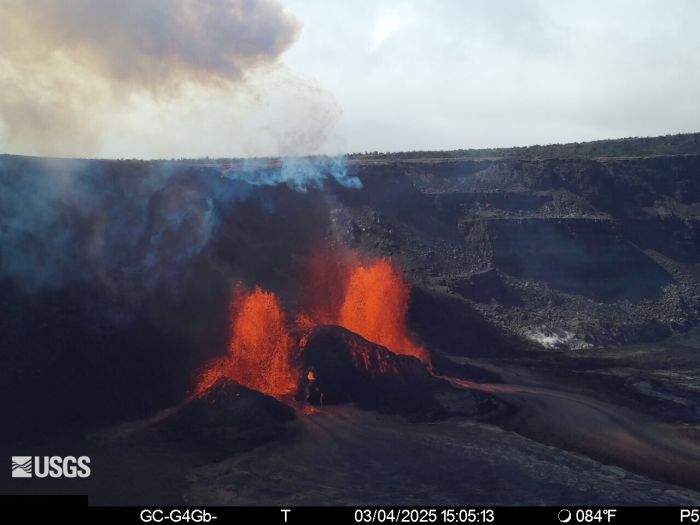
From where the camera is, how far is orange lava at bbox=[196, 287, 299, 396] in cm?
3697

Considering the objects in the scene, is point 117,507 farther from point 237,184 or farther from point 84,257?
point 237,184

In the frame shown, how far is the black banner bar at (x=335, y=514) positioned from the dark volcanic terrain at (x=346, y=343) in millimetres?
904

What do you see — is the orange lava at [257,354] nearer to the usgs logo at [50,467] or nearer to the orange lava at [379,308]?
Result: the orange lava at [379,308]

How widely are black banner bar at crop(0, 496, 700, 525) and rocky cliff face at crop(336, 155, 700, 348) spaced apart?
98.1 feet

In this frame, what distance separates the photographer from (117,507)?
23.2 m

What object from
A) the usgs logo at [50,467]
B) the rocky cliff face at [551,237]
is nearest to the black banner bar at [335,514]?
the usgs logo at [50,467]

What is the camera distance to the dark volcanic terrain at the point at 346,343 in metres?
27.3

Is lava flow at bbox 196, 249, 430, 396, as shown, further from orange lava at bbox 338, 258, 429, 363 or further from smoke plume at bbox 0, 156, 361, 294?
smoke plume at bbox 0, 156, 361, 294

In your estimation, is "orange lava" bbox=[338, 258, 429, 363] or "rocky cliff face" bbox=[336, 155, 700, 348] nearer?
"orange lava" bbox=[338, 258, 429, 363]

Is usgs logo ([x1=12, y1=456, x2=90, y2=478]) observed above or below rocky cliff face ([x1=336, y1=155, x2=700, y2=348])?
below

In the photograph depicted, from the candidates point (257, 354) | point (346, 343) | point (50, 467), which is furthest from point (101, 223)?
point (50, 467)

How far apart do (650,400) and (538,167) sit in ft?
135

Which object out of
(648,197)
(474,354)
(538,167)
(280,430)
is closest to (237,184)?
(474,354)

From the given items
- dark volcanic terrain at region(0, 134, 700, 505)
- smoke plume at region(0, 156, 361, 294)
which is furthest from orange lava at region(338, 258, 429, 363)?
smoke plume at region(0, 156, 361, 294)
